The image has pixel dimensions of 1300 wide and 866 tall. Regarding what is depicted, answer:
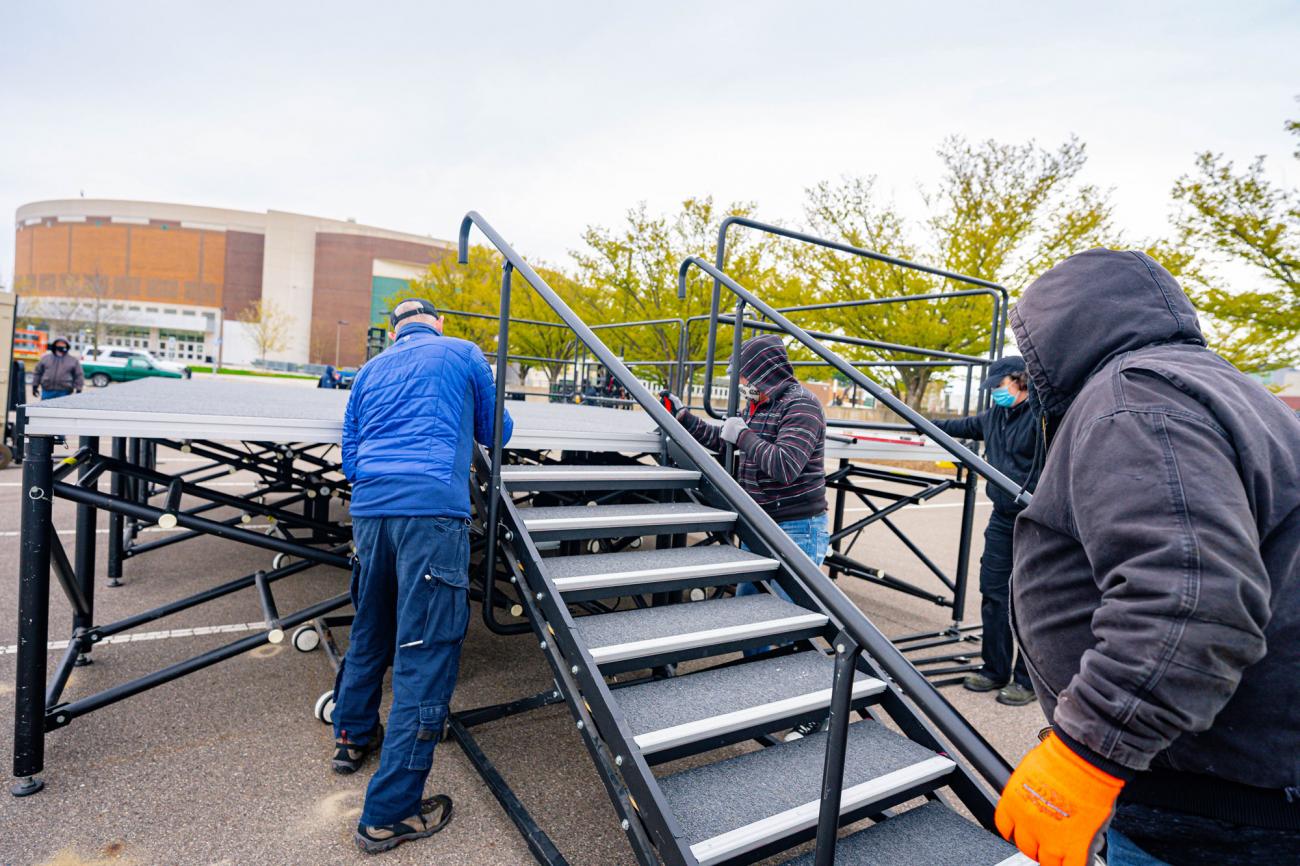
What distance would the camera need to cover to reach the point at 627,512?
290 centimetres

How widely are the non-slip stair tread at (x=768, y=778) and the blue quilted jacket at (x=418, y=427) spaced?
1.19 metres

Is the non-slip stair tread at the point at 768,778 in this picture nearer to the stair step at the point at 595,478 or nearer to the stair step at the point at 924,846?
the stair step at the point at 924,846

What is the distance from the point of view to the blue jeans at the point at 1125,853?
1237 millimetres

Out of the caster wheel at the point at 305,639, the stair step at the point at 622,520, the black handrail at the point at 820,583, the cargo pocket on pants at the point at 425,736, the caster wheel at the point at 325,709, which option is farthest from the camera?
the caster wheel at the point at 305,639

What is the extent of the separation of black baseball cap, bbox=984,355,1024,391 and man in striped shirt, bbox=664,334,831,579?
4.32 ft

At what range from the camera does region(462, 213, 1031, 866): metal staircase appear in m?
1.72

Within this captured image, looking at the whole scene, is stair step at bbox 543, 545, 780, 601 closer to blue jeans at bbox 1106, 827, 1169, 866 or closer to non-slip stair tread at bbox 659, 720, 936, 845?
non-slip stair tread at bbox 659, 720, 936, 845

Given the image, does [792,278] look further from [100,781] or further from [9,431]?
[100,781]

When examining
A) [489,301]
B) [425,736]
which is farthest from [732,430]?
[489,301]

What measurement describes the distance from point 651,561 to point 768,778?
0.90 m

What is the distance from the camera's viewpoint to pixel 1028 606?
1337mm

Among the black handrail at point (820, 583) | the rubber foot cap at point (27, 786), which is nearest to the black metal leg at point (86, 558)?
the rubber foot cap at point (27, 786)

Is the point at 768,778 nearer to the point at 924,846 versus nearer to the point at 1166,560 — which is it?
the point at 924,846

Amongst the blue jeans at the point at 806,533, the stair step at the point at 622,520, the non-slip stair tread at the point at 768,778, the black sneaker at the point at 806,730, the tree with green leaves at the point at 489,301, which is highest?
the tree with green leaves at the point at 489,301
